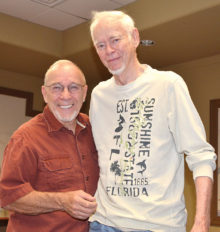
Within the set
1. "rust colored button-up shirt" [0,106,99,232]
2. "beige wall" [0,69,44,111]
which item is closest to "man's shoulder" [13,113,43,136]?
"rust colored button-up shirt" [0,106,99,232]

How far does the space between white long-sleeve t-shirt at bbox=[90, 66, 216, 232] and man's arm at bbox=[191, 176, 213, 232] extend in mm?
34

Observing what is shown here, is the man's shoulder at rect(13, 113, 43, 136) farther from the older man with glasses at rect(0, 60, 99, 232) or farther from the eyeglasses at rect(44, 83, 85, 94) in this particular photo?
the eyeglasses at rect(44, 83, 85, 94)

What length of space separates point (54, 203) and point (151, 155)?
50cm

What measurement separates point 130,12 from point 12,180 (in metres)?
2.72

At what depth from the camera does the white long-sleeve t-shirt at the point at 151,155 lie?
5.19 feet

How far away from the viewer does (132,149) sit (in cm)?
169

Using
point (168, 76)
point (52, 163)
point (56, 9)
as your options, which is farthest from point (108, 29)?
point (56, 9)

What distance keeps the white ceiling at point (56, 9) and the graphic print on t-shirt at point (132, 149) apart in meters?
2.58

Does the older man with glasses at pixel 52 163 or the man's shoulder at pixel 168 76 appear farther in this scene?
the older man with glasses at pixel 52 163

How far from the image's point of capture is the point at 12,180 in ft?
6.19

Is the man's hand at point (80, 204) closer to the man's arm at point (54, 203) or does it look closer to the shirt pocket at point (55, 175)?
the man's arm at point (54, 203)

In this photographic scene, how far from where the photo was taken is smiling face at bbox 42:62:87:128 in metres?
2.03

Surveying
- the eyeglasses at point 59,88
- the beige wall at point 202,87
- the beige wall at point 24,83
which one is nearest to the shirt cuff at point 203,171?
the eyeglasses at point 59,88

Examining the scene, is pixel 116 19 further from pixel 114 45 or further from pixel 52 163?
pixel 52 163
